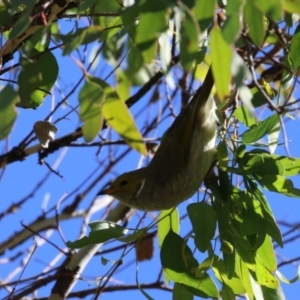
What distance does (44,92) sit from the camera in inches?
92.4

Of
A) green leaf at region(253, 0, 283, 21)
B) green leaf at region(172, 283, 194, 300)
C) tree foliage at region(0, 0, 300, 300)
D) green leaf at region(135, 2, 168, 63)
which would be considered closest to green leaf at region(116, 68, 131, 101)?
tree foliage at region(0, 0, 300, 300)

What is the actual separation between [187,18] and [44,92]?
0.93 m

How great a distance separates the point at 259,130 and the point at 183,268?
21.9 inches

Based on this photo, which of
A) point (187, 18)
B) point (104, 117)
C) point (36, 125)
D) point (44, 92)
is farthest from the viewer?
point (36, 125)

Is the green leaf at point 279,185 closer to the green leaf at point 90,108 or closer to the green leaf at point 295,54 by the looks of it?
the green leaf at point 295,54

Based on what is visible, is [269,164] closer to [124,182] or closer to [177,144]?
[177,144]

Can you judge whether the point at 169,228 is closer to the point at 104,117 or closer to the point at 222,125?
the point at 222,125

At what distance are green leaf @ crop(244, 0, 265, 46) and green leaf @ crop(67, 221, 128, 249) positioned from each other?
1.14 m

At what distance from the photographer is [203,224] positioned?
249cm

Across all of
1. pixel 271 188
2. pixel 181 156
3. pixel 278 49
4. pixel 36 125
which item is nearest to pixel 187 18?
pixel 271 188

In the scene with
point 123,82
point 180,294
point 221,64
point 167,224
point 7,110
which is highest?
point 123,82

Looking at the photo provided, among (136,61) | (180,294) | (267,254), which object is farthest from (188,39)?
(180,294)

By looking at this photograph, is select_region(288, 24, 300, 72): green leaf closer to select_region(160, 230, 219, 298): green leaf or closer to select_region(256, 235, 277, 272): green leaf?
select_region(256, 235, 277, 272): green leaf

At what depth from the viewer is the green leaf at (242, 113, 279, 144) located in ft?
8.23
